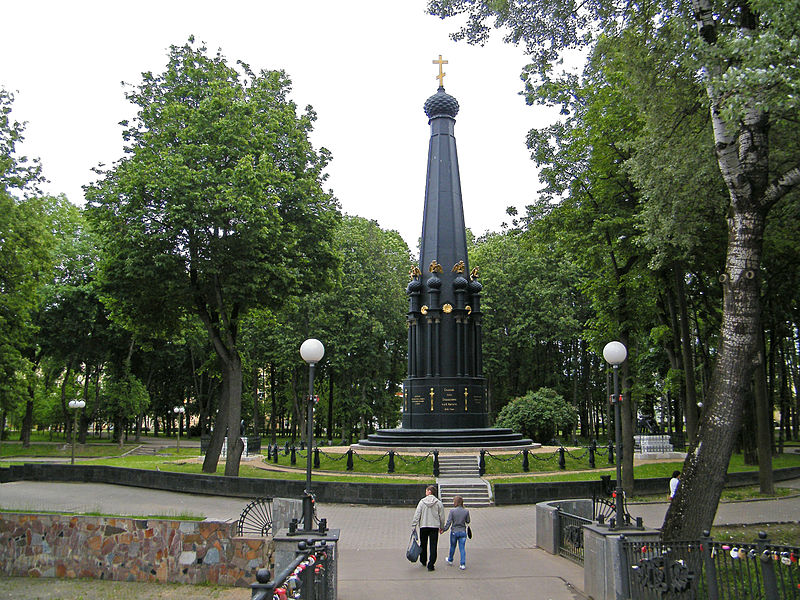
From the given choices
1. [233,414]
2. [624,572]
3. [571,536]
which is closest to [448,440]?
[233,414]

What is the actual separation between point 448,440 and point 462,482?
528 centimetres

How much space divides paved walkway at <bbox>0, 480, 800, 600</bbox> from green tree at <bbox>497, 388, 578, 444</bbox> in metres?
10.8

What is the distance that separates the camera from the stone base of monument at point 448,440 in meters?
23.0

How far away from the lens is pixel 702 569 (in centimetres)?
683

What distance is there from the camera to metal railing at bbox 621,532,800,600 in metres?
5.82

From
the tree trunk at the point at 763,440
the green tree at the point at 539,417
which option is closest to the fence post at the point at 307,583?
the tree trunk at the point at 763,440

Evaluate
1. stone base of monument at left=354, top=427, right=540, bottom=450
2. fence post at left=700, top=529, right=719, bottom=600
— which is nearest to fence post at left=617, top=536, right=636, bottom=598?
fence post at left=700, top=529, right=719, bottom=600

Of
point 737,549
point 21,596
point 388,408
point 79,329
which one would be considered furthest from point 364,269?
point 737,549

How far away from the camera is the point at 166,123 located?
63.2 feet

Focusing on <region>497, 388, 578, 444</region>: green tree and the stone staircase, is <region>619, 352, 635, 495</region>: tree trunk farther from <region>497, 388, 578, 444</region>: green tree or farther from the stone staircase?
<region>497, 388, 578, 444</region>: green tree

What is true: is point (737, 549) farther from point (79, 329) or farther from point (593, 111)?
point (79, 329)

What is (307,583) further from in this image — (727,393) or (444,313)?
(444,313)

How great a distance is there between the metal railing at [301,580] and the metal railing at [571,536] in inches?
187

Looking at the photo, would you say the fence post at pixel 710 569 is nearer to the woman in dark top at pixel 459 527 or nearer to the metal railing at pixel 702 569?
the metal railing at pixel 702 569
